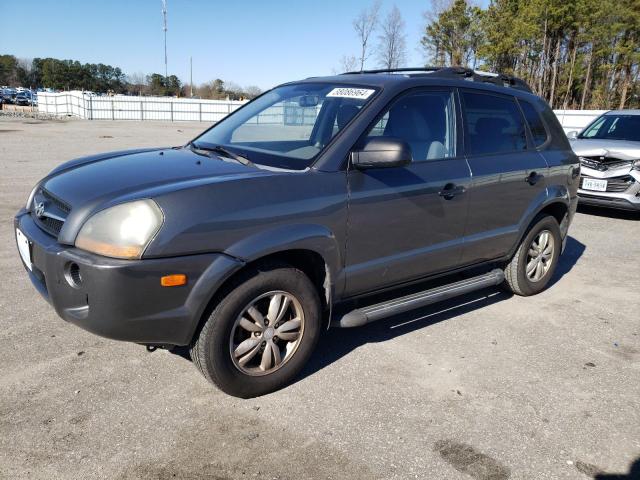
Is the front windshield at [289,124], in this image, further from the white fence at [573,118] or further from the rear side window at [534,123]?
the white fence at [573,118]

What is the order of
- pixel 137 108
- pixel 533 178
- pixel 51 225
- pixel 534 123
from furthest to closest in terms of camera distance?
pixel 137 108, pixel 534 123, pixel 533 178, pixel 51 225

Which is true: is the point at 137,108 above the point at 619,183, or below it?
above

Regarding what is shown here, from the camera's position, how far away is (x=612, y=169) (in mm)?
8297

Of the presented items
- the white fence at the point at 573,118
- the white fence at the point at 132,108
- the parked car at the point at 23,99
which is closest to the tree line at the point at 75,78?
the parked car at the point at 23,99

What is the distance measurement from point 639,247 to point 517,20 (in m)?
35.6

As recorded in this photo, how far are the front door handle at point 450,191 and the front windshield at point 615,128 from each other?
678 centimetres

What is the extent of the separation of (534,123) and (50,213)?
3916 mm

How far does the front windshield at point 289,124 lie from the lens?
3318 millimetres

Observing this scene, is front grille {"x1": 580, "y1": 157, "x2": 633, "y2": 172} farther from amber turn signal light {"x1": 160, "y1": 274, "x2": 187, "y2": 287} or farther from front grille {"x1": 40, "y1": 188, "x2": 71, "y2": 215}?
front grille {"x1": 40, "y1": 188, "x2": 71, "y2": 215}

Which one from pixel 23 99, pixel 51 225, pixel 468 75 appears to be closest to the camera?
pixel 51 225

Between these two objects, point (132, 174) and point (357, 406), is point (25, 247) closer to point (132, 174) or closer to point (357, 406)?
point (132, 174)

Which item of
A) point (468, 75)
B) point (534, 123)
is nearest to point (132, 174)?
point (468, 75)

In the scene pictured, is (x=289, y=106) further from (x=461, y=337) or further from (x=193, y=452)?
(x=193, y=452)

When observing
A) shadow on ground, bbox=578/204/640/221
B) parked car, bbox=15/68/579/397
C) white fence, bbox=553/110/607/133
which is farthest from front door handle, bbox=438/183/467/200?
white fence, bbox=553/110/607/133
